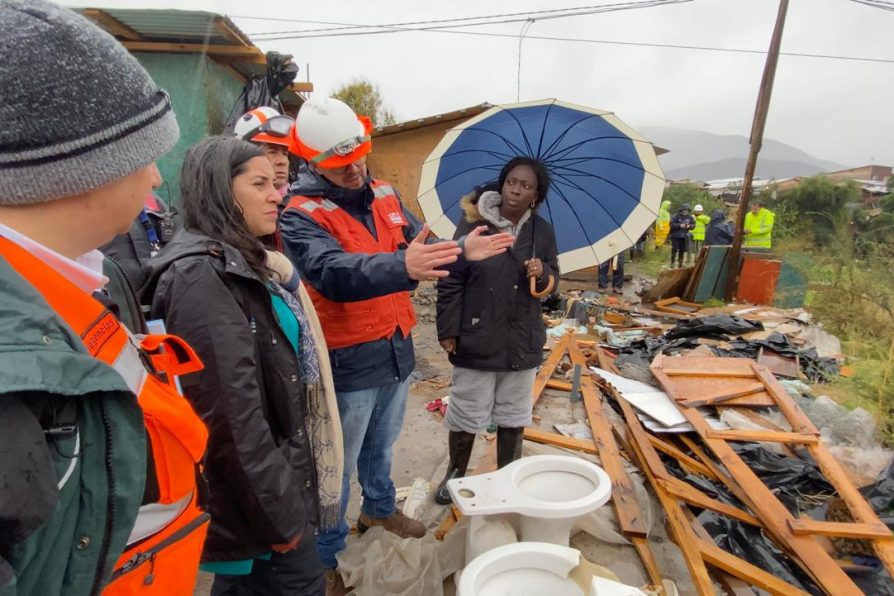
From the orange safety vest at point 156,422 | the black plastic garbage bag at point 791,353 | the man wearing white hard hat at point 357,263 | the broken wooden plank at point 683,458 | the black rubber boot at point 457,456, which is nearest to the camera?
the orange safety vest at point 156,422

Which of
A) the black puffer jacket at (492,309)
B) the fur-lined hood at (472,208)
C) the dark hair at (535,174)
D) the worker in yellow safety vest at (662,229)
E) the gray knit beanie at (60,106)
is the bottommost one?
the worker in yellow safety vest at (662,229)

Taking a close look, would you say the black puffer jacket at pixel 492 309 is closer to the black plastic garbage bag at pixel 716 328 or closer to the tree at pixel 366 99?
the black plastic garbage bag at pixel 716 328

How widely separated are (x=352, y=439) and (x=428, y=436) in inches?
75.5

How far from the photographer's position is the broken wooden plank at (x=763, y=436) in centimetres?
335

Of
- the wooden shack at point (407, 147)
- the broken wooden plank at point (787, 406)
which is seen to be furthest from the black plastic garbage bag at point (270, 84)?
the broken wooden plank at point (787, 406)

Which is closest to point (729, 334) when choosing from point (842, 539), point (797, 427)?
point (797, 427)

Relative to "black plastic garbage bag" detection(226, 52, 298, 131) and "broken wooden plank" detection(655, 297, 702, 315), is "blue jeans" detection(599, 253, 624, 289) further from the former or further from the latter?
"black plastic garbage bag" detection(226, 52, 298, 131)

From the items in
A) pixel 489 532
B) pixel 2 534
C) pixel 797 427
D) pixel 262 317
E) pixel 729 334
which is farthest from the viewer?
pixel 729 334

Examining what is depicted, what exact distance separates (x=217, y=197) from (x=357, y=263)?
0.56 m

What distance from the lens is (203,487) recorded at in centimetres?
130

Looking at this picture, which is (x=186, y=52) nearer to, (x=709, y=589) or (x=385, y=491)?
(x=385, y=491)

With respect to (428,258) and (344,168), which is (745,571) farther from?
(344,168)

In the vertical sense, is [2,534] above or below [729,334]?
above

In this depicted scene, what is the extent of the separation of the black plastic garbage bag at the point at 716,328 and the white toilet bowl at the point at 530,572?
5.27 m
